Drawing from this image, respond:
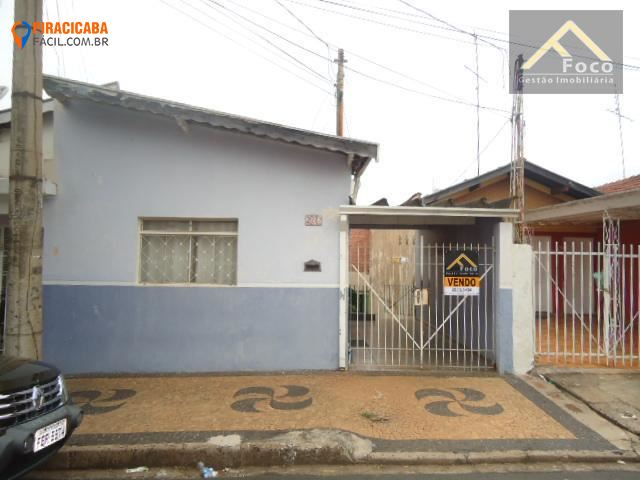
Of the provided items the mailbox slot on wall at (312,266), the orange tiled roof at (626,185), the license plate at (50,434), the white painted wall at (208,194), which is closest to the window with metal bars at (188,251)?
the white painted wall at (208,194)

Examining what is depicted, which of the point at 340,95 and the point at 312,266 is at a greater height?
the point at 340,95

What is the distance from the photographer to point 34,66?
397cm

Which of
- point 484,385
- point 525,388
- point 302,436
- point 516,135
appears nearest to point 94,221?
point 302,436

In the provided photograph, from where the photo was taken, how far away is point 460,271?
19.5 feet

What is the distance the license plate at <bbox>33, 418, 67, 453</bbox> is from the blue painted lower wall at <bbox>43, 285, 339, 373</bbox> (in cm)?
260

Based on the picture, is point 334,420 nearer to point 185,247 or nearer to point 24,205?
point 185,247

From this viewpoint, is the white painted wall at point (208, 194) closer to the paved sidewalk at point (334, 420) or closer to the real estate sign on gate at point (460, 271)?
the paved sidewalk at point (334, 420)

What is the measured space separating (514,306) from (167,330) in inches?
213

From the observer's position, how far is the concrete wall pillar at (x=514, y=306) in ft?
18.6

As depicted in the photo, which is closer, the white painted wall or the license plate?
the license plate

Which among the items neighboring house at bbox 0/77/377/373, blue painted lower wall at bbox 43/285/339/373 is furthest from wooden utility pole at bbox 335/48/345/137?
blue painted lower wall at bbox 43/285/339/373

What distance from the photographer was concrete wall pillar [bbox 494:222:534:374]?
5684 millimetres

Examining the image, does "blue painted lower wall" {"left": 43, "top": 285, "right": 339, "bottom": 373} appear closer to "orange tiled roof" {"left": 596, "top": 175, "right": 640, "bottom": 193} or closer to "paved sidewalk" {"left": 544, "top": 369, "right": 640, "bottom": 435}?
"paved sidewalk" {"left": 544, "top": 369, "right": 640, "bottom": 435}

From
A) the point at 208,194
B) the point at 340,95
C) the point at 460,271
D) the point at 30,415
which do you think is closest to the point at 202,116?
the point at 208,194
